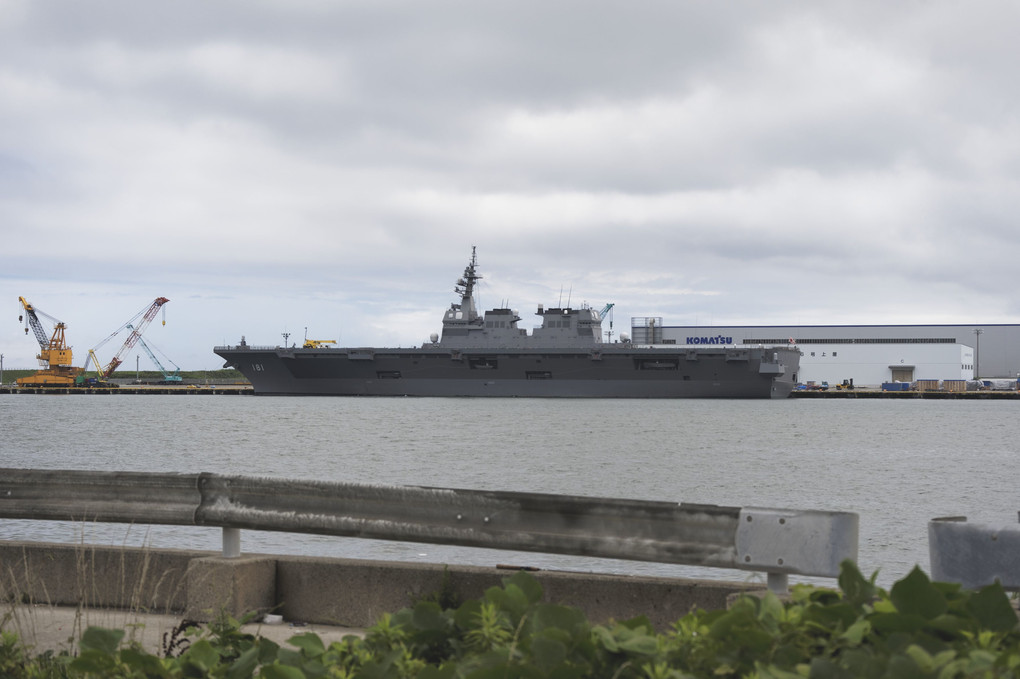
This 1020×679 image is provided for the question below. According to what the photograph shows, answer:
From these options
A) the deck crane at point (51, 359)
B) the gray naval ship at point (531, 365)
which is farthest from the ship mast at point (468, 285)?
the deck crane at point (51, 359)

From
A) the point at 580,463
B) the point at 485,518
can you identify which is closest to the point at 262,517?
the point at 485,518

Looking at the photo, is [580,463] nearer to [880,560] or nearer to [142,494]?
[880,560]

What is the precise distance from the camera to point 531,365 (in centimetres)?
6888

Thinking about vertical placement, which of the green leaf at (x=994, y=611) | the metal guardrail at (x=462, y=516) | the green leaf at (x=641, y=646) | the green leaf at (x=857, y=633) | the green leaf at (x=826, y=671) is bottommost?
the metal guardrail at (x=462, y=516)

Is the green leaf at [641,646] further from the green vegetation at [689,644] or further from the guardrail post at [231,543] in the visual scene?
the guardrail post at [231,543]

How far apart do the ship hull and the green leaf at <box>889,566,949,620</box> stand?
6409 cm

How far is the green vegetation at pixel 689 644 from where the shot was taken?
211 centimetres

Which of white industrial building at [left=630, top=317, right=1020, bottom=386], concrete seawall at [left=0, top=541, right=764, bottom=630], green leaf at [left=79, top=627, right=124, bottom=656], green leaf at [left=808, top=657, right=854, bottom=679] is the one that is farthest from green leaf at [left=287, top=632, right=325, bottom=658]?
white industrial building at [left=630, top=317, right=1020, bottom=386]

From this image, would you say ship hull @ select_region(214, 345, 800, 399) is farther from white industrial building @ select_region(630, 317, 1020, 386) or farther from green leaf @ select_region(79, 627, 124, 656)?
green leaf @ select_region(79, 627, 124, 656)

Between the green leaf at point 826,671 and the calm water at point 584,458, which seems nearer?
the green leaf at point 826,671

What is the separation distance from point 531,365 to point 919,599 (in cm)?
6652

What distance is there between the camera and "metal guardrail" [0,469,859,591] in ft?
13.5

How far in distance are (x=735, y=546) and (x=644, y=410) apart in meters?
52.0

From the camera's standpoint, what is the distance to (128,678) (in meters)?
2.81
